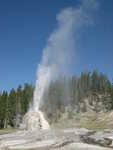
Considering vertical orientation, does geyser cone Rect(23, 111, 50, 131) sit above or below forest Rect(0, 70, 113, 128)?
below

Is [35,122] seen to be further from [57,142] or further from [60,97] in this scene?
[60,97]

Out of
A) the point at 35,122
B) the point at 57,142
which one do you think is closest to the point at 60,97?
the point at 35,122

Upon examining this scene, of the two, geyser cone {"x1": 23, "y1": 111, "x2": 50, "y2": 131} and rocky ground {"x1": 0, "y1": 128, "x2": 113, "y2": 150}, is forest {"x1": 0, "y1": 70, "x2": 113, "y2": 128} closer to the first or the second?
geyser cone {"x1": 23, "y1": 111, "x2": 50, "y2": 131}

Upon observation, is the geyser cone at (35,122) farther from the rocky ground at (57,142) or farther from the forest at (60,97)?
the forest at (60,97)

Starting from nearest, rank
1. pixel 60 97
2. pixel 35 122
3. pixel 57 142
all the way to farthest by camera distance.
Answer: pixel 57 142
pixel 35 122
pixel 60 97

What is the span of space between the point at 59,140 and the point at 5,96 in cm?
7013

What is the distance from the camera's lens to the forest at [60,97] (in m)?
83.1

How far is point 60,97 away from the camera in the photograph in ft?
344

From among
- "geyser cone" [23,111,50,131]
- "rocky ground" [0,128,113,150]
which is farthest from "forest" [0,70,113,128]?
"rocky ground" [0,128,113,150]

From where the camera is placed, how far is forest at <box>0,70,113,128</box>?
83.1 metres

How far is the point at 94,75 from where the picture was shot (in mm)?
117812

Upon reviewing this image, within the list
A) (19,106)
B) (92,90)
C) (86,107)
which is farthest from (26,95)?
(92,90)

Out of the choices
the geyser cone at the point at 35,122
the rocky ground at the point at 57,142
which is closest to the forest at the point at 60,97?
the geyser cone at the point at 35,122

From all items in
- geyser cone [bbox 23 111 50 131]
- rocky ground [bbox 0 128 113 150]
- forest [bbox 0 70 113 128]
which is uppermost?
forest [bbox 0 70 113 128]
